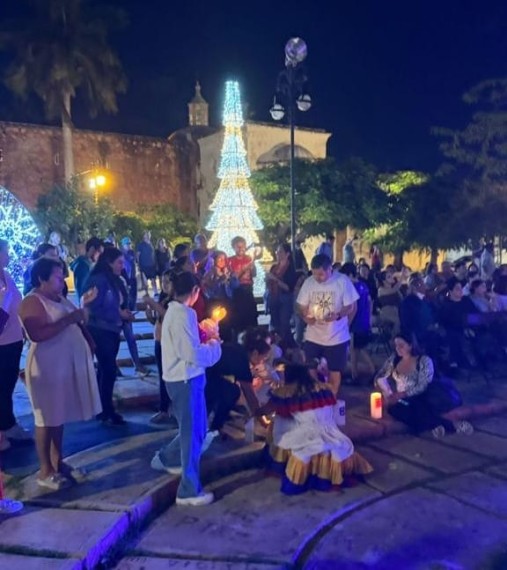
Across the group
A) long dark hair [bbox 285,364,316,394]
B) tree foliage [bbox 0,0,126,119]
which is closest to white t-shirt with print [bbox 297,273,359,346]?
long dark hair [bbox 285,364,316,394]

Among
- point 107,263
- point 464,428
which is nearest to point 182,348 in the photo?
point 107,263

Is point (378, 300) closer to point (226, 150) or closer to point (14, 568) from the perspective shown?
point (14, 568)

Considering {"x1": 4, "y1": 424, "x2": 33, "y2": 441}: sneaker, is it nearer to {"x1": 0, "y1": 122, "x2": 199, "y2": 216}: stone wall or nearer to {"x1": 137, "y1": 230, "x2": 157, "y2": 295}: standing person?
{"x1": 137, "y1": 230, "x2": 157, "y2": 295}: standing person

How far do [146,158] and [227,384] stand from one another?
30925mm

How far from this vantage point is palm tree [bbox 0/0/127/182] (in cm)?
2944

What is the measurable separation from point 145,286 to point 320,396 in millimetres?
13375

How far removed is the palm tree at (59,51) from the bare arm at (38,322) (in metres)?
25.7

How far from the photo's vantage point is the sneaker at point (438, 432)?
271 inches

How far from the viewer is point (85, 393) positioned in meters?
4.96

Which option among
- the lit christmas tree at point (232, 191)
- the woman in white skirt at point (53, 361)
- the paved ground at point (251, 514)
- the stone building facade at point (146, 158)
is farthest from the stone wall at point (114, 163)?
the woman in white skirt at point (53, 361)

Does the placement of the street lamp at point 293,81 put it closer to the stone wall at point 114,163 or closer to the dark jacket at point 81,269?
the dark jacket at point 81,269

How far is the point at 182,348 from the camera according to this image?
4.63m

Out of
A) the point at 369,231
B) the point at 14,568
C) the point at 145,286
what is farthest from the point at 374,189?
the point at 14,568

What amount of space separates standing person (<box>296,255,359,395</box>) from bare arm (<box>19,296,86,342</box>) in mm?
2768
